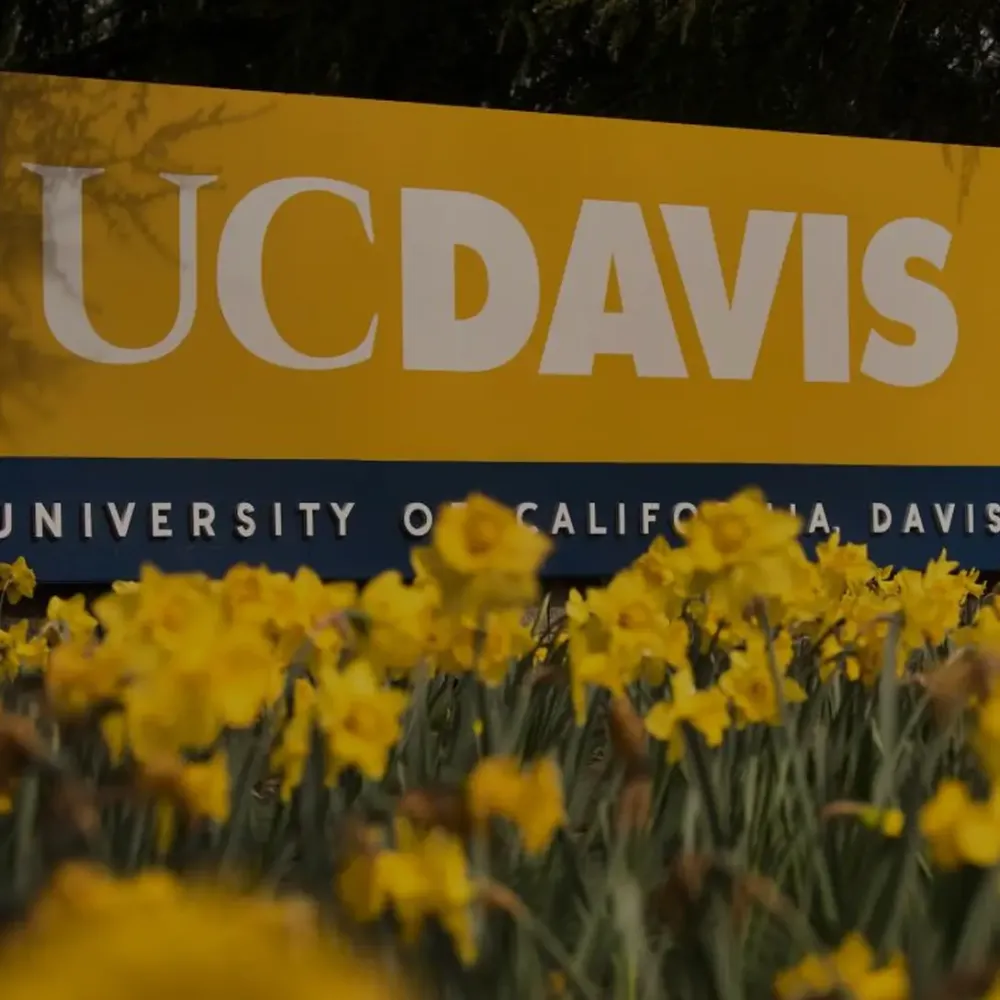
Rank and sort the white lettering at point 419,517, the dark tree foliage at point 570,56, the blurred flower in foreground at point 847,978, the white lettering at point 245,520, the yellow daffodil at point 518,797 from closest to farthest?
the blurred flower in foreground at point 847,978, the yellow daffodil at point 518,797, the white lettering at point 245,520, the white lettering at point 419,517, the dark tree foliage at point 570,56

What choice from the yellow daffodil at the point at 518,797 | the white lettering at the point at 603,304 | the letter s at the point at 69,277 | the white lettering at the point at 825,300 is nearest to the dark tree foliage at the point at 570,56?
the white lettering at the point at 825,300

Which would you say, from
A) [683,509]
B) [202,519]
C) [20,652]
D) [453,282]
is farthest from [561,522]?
[20,652]

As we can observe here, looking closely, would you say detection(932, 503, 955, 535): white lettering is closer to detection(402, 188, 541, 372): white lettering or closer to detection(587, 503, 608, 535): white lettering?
detection(587, 503, 608, 535): white lettering

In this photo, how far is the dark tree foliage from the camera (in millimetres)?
4391

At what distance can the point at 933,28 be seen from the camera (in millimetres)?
4441

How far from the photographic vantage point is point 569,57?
4.61 m

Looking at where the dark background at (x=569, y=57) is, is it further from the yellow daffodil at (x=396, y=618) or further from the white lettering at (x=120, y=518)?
the yellow daffodil at (x=396, y=618)

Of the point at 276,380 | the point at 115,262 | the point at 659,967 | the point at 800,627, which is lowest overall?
the point at 659,967

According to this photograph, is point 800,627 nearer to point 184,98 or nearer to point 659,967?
point 659,967

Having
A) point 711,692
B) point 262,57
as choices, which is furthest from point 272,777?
point 262,57

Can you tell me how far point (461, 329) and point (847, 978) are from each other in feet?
8.29

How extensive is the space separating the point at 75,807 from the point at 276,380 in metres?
2.31

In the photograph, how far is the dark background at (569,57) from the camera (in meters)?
4.39

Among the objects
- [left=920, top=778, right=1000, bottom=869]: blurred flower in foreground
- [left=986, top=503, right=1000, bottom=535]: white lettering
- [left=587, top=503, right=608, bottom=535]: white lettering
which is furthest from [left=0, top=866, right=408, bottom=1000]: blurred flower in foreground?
[left=986, top=503, right=1000, bottom=535]: white lettering
